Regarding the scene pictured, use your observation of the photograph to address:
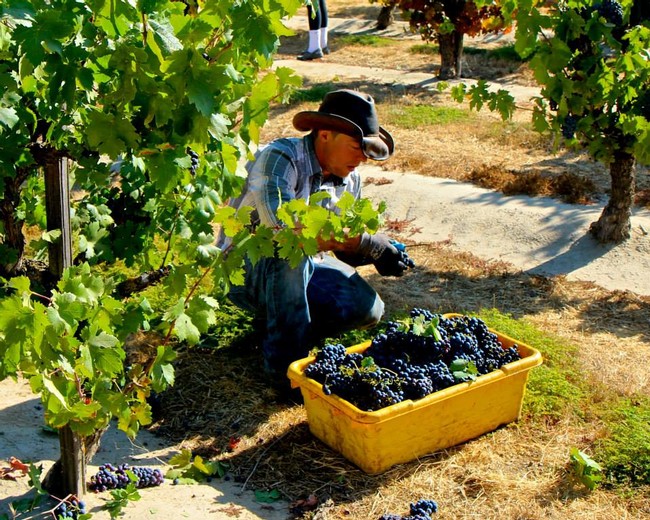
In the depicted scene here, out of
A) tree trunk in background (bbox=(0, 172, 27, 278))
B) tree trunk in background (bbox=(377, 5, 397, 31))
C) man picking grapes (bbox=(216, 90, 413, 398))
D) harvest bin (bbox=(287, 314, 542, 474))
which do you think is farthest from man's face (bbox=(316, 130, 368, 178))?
tree trunk in background (bbox=(377, 5, 397, 31))

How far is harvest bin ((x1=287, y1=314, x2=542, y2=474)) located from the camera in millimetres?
3766

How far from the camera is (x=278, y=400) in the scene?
15.0 feet

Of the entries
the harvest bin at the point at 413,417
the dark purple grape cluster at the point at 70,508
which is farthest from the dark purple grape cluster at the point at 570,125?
the dark purple grape cluster at the point at 70,508

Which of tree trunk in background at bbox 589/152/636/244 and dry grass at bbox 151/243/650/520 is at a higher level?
tree trunk in background at bbox 589/152/636/244

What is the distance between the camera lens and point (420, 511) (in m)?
3.56

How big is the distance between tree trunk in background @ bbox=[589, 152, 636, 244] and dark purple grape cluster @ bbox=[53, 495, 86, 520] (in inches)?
172

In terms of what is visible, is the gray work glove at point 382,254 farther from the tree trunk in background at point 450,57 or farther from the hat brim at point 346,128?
the tree trunk in background at point 450,57

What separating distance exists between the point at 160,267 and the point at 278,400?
97 centimetres

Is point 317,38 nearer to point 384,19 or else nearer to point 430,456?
point 384,19

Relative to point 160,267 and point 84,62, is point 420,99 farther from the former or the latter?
point 84,62

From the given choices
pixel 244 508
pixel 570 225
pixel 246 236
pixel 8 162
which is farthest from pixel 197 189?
pixel 570 225

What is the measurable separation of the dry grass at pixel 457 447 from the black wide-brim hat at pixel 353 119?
1.33 metres

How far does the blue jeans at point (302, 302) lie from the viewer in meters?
4.39

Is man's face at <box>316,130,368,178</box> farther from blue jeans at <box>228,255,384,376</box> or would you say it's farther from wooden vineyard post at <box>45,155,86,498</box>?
wooden vineyard post at <box>45,155,86,498</box>
